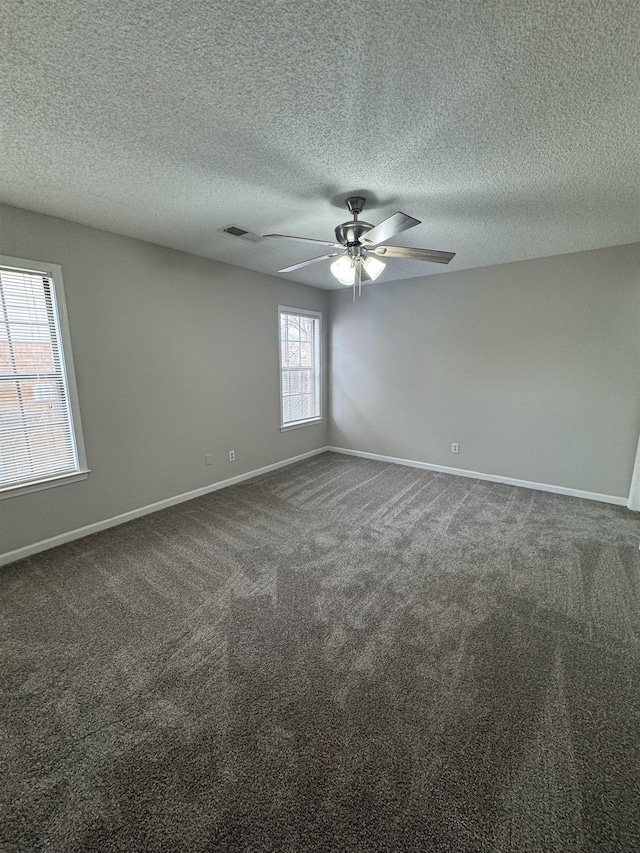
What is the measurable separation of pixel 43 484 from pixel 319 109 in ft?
9.99

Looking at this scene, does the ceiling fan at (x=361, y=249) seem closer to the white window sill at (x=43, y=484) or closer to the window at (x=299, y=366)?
the window at (x=299, y=366)

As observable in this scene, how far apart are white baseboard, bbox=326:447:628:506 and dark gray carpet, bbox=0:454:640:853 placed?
0.68 meters

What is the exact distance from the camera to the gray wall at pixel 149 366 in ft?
8.79

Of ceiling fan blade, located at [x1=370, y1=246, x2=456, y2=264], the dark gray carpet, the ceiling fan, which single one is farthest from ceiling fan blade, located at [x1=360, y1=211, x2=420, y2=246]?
the dark gray carpet

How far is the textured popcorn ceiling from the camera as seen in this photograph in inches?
42.9

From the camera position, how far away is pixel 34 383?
8.48ft

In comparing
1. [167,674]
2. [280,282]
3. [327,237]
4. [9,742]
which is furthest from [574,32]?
[280,282]

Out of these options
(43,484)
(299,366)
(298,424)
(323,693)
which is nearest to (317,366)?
(299,366)

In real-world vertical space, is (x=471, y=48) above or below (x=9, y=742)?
above

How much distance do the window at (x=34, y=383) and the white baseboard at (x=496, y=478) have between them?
3629mm

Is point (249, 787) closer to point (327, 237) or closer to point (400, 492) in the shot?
point (400, 492)

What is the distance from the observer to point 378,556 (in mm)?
2643

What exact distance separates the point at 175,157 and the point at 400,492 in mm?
3435

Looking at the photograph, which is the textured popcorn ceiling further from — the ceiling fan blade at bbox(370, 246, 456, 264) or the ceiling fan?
the ceiling fan blade at bbox(370, 246, 456, 264)
